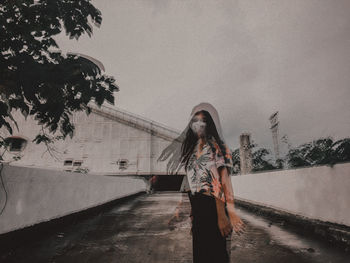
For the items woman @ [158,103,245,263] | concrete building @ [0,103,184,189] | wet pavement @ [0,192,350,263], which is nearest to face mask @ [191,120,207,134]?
woman @ [158,103,245,263]

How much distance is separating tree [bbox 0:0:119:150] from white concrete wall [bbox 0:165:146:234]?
79.8 inches

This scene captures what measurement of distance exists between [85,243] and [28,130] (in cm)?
2602

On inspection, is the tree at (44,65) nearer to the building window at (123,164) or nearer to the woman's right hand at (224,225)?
the woman's right hand at (224,225)

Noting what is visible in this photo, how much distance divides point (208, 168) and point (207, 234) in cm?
52

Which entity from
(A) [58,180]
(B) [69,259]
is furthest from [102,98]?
(A) [58,180]

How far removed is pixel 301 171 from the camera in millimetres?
5133

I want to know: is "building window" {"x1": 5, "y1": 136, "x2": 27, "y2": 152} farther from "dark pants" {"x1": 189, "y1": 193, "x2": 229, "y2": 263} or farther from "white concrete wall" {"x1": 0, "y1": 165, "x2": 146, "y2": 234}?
"dark pants" {"x1": 189, "y1": 193, "x2": 229, "y2": 263}

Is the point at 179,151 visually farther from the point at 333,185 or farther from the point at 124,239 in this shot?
the point at 333,185

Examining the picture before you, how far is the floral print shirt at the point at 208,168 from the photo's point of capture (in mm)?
1778

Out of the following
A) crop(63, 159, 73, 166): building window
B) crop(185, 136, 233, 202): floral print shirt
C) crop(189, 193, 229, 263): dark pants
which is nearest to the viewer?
crop(189, 193, 229, 263): dark pants

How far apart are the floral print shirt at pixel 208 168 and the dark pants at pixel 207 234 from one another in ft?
0.28

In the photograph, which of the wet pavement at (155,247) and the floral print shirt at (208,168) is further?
the wet pavement at (155,247)

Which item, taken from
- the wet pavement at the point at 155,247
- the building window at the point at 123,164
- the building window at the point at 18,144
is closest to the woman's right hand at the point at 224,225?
the wet pavement at the point at 155,247

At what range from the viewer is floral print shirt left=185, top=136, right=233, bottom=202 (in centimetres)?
178
